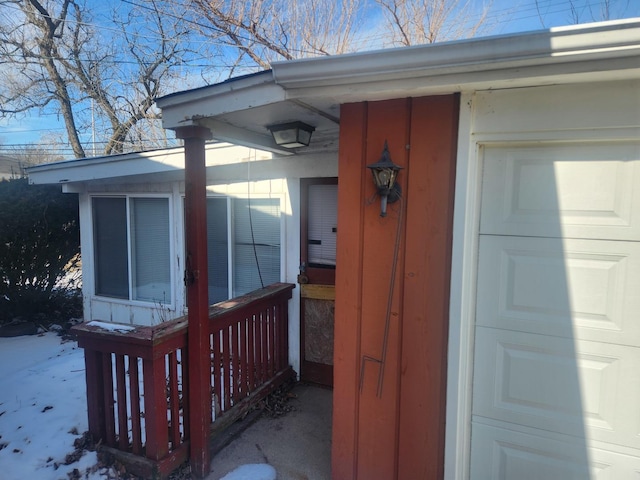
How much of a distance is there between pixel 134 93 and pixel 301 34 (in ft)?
26.3

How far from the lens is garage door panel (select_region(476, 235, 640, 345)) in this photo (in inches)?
67.4

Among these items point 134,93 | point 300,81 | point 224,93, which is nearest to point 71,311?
point 224,93

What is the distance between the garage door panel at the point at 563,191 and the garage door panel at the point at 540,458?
3.30 ft

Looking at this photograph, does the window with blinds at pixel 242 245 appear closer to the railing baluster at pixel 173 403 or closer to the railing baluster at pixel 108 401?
the railing baluster at pixel 173 403

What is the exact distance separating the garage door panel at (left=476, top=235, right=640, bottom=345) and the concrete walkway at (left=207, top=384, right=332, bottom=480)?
5.02 ft

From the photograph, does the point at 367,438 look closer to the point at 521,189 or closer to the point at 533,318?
the point at 533,318

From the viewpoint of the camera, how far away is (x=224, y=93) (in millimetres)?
2162

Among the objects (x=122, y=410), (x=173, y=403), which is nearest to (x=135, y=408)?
(x=122, y=410)

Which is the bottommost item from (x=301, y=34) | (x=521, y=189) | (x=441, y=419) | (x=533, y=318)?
(x=441, y=419)

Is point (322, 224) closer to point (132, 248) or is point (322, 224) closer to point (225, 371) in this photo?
point (225, 371)

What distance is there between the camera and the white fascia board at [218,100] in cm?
202

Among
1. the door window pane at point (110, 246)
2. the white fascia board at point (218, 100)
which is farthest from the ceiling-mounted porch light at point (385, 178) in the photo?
the door window pane at point (110, 246)

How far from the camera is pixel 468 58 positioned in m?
1.59

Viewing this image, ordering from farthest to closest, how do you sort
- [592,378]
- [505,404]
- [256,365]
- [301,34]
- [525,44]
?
[301,34] < [256,365] < [505,404] < [592,378] < [525,44]
